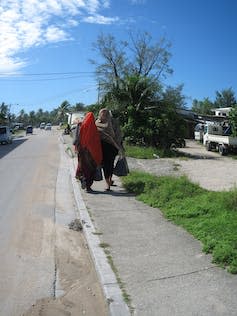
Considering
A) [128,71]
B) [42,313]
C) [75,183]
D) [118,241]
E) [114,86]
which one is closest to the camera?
[42,313]

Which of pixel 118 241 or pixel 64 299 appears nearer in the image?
pixel 64 299

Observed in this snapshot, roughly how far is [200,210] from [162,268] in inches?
104

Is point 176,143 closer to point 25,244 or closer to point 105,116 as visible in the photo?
point 105,116

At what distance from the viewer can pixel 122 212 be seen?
876 cm

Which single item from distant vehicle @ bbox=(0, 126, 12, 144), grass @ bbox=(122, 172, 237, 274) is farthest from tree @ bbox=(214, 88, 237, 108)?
grass @ bbox=(122, 172, 237, 274)

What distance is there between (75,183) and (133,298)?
8.05m

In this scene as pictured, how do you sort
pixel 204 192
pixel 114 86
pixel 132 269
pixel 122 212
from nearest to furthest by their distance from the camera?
pixel 132 269, pixel 122 212, pixel 204 192, pixel 114 86

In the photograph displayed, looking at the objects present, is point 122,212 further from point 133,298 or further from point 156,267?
point 133,298

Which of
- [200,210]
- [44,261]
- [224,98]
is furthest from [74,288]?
[224,98]

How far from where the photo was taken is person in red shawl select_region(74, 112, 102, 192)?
11.1m

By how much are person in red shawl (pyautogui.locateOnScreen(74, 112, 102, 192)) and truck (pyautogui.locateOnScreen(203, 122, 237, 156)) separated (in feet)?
64.5

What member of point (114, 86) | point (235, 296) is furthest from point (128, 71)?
point (235, 296)

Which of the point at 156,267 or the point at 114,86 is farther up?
the point at 114,86

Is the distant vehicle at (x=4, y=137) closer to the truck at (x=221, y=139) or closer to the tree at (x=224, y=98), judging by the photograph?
the truck at (x=221, y=139)
